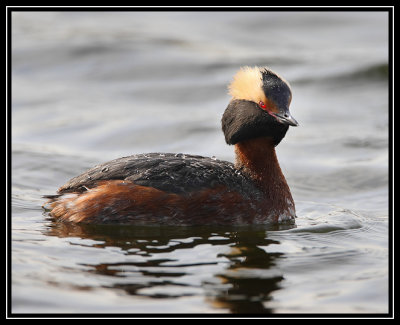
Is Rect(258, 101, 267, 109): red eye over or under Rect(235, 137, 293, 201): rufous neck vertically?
over

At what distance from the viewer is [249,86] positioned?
954 cm

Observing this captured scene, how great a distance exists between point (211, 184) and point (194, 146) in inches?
182

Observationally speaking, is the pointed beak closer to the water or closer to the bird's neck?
the bird's neck

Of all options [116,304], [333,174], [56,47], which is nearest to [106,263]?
[116,304]

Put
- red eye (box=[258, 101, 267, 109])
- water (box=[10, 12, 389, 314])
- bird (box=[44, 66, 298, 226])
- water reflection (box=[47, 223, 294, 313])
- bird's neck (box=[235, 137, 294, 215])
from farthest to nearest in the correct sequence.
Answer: bird's neck (box=[235, 137, 294, 215]) → red eye (box=[258, 101, 267, 109]) → bird (box=[44, 66, 298, 226]) → water (box=[10, 12, 389, 314]) → water reflection (box=[47, 223, 294, 313])

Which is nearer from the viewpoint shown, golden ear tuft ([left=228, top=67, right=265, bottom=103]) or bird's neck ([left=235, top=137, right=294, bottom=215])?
golden ear tuft ([left=228, top=67, right=265, bottom=103])

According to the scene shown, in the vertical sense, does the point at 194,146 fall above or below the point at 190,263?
above

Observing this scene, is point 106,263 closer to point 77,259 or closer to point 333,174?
point 77,259

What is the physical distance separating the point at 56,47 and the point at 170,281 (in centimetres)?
1223

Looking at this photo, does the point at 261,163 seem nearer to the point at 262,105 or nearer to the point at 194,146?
the point at 262,105

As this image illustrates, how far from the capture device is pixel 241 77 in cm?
969

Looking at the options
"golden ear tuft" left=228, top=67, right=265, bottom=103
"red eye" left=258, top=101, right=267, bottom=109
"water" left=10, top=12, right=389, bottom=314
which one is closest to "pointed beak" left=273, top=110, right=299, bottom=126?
"red eye" left=258, top=101, right=267, bottom=109

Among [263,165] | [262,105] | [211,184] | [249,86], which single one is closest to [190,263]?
[211,184]

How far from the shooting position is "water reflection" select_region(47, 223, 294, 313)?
716 cm
